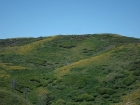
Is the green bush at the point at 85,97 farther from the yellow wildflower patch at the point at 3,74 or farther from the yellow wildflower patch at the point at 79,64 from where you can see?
the yellow wildflower patch at the point at 3,74

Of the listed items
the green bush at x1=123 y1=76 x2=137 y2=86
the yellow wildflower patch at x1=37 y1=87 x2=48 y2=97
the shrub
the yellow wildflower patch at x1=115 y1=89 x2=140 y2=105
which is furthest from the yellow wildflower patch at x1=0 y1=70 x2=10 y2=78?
the yellow wildflower patch at x1=115 y1=89 x2=140 y2=105

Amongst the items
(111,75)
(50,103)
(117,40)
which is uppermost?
(117,40)

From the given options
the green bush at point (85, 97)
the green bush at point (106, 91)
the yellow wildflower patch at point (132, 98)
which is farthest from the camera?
the green bush at point (106, 91)

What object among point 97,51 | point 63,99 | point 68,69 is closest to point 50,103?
point 63,99

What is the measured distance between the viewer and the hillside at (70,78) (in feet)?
109

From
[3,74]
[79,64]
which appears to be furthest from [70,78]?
[3,74]

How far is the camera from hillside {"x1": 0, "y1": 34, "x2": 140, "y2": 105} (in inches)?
1304

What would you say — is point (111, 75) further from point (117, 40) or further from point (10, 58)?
point (117, 40)

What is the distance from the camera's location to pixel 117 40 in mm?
73125

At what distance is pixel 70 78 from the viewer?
1608 inches

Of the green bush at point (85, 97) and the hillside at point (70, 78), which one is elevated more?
the hillside at point (70, 78)

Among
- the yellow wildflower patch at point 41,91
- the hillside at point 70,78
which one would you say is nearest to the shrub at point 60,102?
the hillside at point 70,78

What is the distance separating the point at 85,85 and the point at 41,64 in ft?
59.2

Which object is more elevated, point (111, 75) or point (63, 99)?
point (111, 75)
